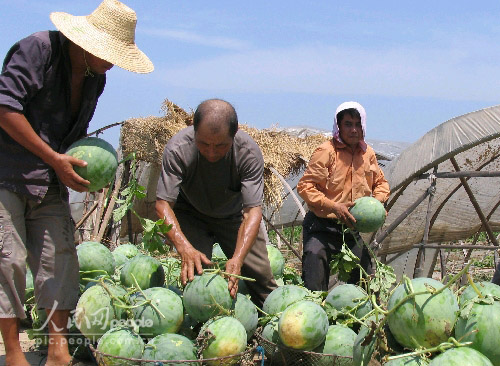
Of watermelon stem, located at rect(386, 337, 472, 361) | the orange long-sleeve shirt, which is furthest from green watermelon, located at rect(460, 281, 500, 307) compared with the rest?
the orange long-sleeve shirt

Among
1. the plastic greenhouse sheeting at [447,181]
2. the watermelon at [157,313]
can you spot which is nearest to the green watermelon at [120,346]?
the watermelon at [157,313]

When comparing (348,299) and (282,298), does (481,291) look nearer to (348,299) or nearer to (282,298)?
(348,299)

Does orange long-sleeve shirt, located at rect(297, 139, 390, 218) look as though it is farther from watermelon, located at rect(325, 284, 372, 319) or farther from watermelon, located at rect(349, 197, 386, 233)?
watermelon, located at rect(325, 284, 372, 319)

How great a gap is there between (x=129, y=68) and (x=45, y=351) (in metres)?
1.97

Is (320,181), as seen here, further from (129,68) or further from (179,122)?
(179,122)

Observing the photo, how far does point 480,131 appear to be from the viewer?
6387mm

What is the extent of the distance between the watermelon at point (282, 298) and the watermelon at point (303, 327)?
30 cm

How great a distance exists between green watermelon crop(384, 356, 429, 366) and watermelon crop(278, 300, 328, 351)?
1.13 meters

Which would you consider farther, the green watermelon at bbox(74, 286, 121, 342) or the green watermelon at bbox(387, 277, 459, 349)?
the green watermelon at bbox(74, 286, 121, 342)

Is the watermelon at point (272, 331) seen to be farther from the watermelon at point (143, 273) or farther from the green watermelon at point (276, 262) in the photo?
the green watermelon at point (276, 262)

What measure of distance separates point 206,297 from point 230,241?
111cm

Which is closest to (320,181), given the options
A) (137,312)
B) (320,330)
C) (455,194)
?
(320,330)

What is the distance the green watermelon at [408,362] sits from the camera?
7.50 ft

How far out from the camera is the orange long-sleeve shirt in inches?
193
